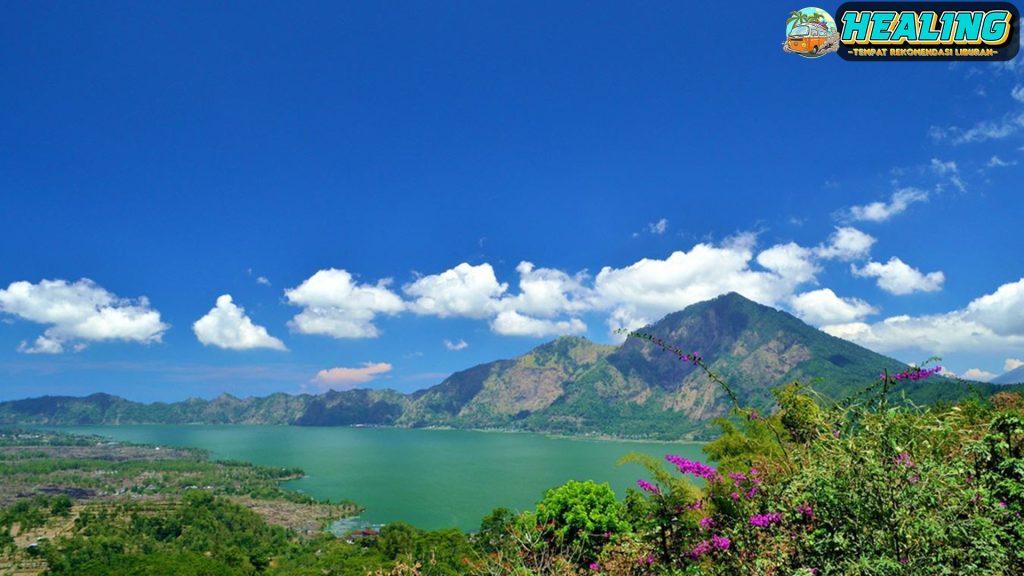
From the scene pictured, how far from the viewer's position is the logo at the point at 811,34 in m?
12.3

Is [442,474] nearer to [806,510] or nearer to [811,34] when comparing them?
[811,34]

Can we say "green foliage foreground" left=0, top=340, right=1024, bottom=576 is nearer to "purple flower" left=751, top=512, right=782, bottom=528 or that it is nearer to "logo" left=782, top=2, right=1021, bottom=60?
"purple flower" left=751, top=512, right=782, bottom=528

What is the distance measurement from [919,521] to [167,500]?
10253 cm

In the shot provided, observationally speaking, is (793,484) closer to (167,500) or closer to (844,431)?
(844,431)

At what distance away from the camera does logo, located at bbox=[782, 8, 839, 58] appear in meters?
12.3


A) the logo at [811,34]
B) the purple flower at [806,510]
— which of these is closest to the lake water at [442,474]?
the logo at [811,34]

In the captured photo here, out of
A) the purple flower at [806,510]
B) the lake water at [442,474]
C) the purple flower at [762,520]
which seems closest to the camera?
the purple flower at [806,510]

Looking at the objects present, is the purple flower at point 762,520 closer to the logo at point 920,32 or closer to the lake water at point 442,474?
the logo at point 920,32

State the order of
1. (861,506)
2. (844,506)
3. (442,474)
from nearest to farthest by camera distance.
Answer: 1. (861,506)
2. (844,506)
3. (442,474)

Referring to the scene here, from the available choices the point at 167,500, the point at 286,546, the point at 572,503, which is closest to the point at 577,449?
the point at 167,500

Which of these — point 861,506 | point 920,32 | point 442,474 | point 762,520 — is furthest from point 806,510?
point 442,474

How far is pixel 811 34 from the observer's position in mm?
12453

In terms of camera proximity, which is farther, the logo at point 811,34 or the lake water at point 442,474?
the lake water at point 442,474

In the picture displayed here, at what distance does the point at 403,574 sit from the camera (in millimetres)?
5051
